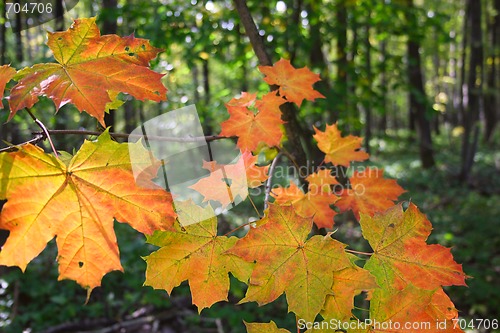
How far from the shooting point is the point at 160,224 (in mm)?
843

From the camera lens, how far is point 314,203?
4.60ft

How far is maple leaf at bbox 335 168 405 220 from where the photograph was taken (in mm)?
1467

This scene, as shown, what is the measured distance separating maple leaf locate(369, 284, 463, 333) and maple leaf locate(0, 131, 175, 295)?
51 cm

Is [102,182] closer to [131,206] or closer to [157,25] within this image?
[131,206]

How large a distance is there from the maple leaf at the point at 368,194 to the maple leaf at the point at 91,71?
80cm

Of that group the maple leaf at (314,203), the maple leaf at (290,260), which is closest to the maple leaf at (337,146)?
the maple leaf at (314,203)

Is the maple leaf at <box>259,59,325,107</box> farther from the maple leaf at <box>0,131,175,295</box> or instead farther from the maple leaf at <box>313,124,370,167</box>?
the maple leaf at <box>0,131,175,295</box>

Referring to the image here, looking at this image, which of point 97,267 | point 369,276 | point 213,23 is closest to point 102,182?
point 97,267

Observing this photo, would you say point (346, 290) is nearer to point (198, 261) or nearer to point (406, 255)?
point (406, 255)

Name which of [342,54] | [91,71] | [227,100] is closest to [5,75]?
[91,71]

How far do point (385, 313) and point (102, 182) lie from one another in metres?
0.68

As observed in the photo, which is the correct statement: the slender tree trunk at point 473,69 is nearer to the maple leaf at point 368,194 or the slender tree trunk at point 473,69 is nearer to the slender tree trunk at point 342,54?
the slender tree trunk at point 342,54

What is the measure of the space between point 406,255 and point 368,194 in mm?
493

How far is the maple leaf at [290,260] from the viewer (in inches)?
35.0
